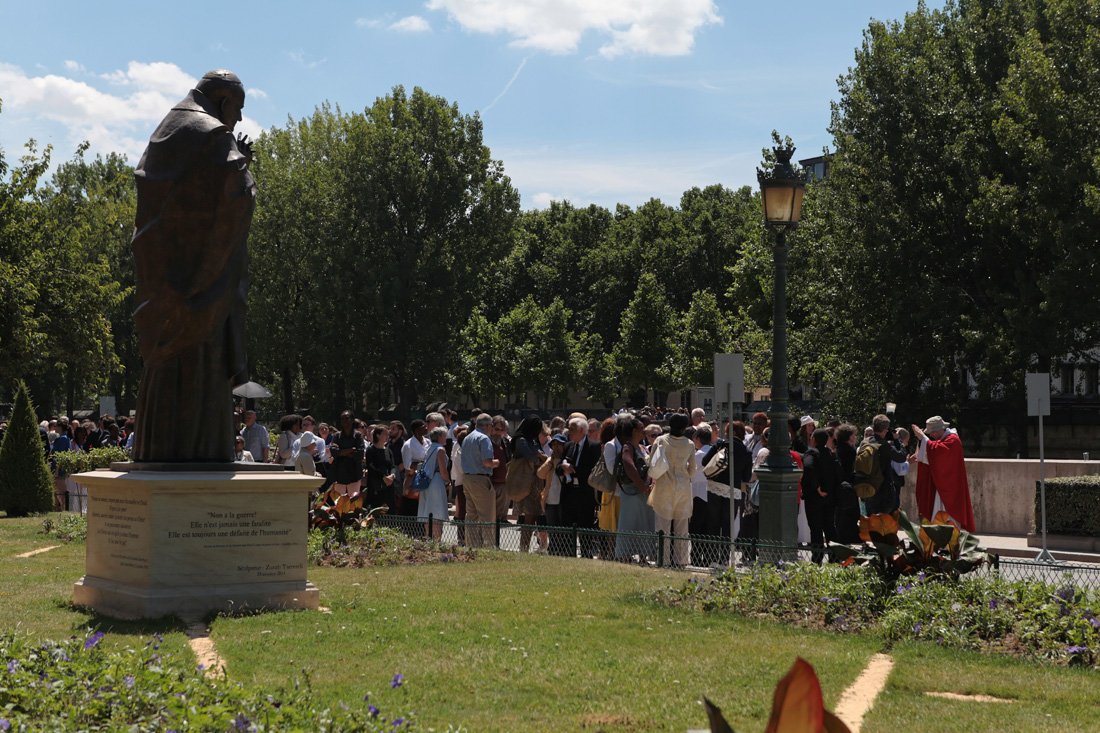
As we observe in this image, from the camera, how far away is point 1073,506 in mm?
18047

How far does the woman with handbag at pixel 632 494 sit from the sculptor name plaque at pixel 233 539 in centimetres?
483

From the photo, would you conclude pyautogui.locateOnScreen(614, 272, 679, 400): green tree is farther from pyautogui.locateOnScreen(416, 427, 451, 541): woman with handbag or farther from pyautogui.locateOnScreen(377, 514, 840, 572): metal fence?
pyautogui.locateOnScreen(377, 514, 840, 572): metal fence

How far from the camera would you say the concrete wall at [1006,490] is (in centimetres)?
2028

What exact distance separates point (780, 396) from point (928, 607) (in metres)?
3.93

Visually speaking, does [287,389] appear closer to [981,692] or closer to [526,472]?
[526,472]

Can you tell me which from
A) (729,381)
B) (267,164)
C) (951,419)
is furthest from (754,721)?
(267,164)

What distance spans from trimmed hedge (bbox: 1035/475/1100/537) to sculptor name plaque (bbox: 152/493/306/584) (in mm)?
11841

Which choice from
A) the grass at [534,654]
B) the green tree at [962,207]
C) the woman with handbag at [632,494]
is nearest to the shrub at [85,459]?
the woman with handbag at [632,494]

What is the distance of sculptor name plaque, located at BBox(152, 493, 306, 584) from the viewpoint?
10.3 meters

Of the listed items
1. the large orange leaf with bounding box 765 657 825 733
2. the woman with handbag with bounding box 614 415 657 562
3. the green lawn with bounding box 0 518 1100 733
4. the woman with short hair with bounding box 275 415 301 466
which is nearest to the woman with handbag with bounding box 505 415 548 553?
the woman with handbag with bounding box 614 415 657 562

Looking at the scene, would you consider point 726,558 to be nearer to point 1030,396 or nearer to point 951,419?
point 1030,396

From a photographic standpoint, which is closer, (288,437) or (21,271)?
(288,437)

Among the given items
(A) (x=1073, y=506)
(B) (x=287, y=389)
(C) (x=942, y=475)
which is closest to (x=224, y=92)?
(C) (x=942, y=475)

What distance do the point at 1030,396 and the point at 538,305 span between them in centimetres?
5930
